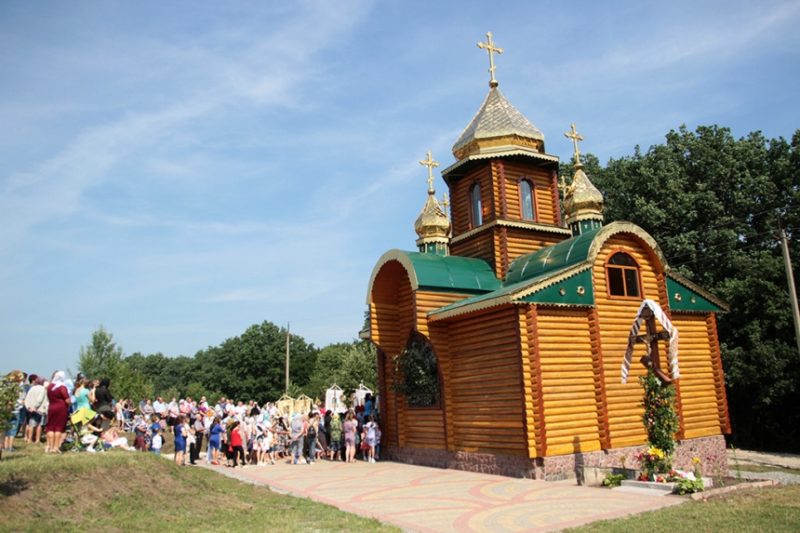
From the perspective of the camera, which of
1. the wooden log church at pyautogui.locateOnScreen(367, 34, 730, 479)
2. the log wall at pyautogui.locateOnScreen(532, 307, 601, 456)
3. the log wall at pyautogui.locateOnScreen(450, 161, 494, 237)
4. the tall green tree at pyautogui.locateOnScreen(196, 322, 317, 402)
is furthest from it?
the tall green tree at pyautogui.locateOnScreen(196, 322, 317, 402)

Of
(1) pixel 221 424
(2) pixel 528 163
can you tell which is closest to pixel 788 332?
(2) pixel 528 163

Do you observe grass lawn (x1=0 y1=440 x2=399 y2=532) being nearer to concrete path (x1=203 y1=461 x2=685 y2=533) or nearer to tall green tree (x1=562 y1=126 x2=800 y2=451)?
concrete path (x1=203 y1=461 x2=685 y2=533)

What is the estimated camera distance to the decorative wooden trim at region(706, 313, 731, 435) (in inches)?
668

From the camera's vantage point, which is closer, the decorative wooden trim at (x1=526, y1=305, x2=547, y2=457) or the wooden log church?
the decorative wooden trim at (x1=526, y1=305, x2=547, y2=457)

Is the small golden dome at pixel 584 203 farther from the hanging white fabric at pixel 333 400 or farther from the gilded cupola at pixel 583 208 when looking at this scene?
the hanging white fabric at pixel 333 400

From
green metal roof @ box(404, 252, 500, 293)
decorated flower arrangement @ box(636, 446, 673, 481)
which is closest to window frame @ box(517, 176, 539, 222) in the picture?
green metal roof @ box(404, 252, 500, 293)

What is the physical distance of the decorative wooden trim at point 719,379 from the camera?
55.7ft

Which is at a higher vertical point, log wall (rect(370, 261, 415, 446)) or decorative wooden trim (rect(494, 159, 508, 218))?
decorative wooden trim (rect(494, 159, 508, 218))

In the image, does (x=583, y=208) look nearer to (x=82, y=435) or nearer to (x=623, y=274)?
(x=623, y=274)

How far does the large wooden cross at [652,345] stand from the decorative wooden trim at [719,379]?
5459mm

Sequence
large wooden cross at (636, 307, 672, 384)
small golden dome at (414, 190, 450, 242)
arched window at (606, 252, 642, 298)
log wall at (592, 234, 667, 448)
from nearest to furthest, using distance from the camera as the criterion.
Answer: large wooden cross at (636, 307, 672, 384)
log wall at (592, 234, 667, 448)
arched window at (606, 252, 642, 298)
small golden dome at (414, 190, 450, 242)

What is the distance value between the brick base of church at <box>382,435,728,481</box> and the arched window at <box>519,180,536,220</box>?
7526 mm

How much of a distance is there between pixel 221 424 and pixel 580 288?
451 inches

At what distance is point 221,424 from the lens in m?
19.0
